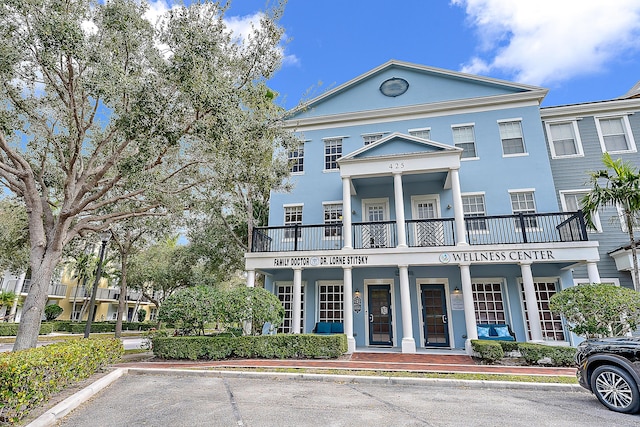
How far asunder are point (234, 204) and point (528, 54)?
1575 cm

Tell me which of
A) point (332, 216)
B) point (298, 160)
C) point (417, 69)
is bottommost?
point (332, 216)

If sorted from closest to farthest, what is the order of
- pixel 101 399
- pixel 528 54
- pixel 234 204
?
pixel 101 399
pixel 528 54
pixel 234 204

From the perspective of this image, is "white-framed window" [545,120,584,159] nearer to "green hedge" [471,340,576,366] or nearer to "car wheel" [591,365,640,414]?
"green hedge" [471,340,576,366]

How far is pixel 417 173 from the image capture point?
42.4ft

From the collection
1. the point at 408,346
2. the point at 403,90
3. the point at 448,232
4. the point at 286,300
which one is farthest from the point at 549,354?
the point at 403,90

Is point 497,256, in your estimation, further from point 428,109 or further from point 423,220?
point 428,109

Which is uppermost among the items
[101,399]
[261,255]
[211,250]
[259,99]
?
[259,99]

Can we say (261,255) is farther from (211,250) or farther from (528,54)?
(528,54)

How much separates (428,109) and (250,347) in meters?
12.4

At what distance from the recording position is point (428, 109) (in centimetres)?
1524

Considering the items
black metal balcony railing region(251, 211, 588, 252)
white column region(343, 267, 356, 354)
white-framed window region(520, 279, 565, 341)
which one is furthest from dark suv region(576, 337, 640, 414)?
white column region(343, 267, 356, 354)

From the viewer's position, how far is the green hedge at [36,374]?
4.32 meters

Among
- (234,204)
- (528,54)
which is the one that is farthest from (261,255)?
(528,54)

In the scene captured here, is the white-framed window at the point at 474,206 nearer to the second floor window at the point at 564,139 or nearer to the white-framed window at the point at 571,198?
the white-framed window at the point at 571,198
